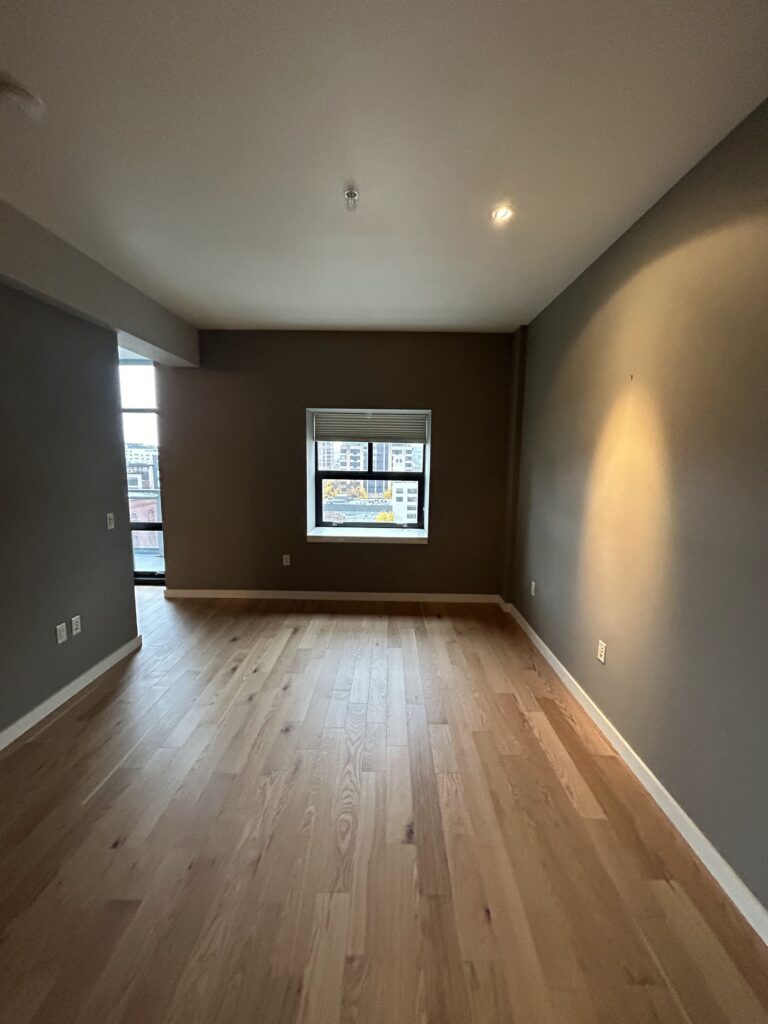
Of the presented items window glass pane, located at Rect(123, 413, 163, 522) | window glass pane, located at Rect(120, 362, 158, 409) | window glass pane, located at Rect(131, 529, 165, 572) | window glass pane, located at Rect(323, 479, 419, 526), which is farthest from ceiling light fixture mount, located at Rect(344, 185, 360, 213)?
window glass pane, located at Rect(131, 529, 165, 572)

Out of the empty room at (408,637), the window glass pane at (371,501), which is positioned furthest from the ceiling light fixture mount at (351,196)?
the window glass pane at (371,501)

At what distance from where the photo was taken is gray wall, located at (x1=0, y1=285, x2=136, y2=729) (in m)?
2.19

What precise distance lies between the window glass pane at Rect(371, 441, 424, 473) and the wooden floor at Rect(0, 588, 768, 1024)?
2.38m

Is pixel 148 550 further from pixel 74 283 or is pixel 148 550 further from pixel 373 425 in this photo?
pixel 74 283

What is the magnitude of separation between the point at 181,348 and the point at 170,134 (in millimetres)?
2390

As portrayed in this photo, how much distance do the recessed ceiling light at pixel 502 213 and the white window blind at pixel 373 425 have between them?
87.7 inches

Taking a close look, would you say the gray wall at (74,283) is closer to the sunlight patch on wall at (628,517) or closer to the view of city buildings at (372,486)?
the view of city buildings at (372,486)

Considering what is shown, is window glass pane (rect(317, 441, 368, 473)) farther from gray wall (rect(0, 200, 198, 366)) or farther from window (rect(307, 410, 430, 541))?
gray wall (rect(0, 200, 198, 366))

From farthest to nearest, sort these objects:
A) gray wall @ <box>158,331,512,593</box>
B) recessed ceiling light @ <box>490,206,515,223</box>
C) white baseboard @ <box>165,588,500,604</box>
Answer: white baseboard @ <box>165,588,500,604</box>
gray wall @ <box>158,331,512,593</box>
recessed ceiling light @ <box>490,206,515,223</box>

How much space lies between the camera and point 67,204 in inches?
75.7

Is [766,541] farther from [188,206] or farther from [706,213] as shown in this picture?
[188,206]

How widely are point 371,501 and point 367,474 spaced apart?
11.6 inches

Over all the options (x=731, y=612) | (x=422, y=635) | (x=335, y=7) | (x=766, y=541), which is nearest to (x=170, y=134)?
(x=335, y=7)

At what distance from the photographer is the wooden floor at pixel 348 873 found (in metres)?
1.15
